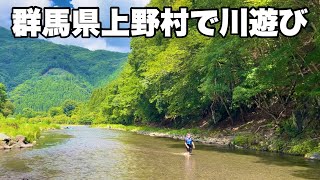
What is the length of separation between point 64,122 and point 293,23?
173913 millimetres

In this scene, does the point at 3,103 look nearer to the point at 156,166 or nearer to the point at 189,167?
the point at 156,166

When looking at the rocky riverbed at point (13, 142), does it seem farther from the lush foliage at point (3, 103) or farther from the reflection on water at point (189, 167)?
the lush foliage at point (3, 103)

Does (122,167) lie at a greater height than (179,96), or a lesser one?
lesser

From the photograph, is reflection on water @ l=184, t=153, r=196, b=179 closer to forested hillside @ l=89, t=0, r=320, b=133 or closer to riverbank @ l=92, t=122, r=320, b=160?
riverbank @ l=92, t=122, r=320, b=160

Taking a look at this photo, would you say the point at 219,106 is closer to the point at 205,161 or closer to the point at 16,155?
the point at 205,161

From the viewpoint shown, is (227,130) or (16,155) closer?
(16,155)

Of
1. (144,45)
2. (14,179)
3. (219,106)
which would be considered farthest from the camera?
(144,45)

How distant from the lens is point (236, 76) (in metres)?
41.9

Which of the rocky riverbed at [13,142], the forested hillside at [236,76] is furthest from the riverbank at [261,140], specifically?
the rocky riverbed at [13,142]

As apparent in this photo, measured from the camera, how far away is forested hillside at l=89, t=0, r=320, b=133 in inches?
1102

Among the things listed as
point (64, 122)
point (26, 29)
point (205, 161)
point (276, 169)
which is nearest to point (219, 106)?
point (205, 161)

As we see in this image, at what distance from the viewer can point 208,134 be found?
48344 mm

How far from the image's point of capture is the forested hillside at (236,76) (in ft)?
91.8

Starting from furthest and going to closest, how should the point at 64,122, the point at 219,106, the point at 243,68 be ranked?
the point at 64,122 → the point at 219,106 → the point at 243,68
